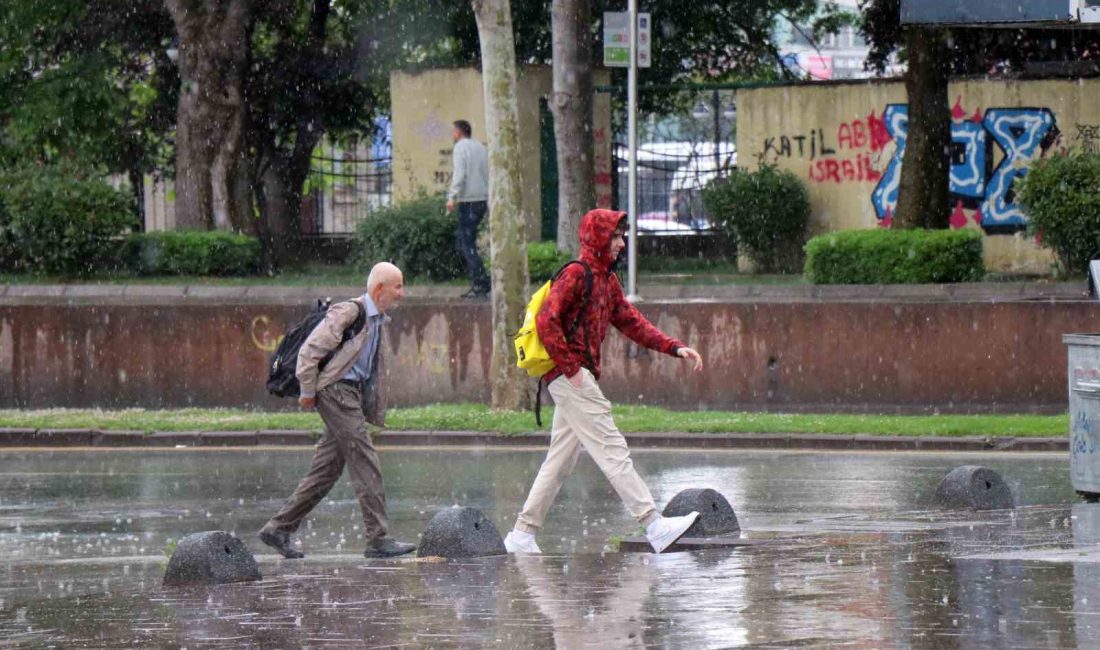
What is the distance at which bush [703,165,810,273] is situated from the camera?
25.4 metres

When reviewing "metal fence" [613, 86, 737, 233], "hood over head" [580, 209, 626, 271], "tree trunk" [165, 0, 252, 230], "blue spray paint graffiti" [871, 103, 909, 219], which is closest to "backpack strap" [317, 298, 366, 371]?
"hood over head" [580, 209, 626, 271]

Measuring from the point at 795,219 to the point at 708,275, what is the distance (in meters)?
1.75

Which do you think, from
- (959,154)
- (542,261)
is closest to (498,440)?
(542,261)

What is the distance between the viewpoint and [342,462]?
1070 centimetres

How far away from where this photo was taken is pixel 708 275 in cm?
2492

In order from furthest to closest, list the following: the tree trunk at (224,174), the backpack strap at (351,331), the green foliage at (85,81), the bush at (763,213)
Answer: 1. the green foliage at (85,81)
2. the tree trunk at (224,174)
3. the bush at (763,213)
4. the backpack strap at (351,331)

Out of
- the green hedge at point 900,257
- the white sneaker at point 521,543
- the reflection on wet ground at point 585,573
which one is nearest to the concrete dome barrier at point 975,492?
the reflection on wet ground at point 585,573

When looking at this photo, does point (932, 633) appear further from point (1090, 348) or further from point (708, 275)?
point (708, 275)

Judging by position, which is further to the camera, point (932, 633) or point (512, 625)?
point (512, 625)

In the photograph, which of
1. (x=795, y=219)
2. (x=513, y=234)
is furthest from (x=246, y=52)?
(x=513, y=234)

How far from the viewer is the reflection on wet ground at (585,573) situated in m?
7.28

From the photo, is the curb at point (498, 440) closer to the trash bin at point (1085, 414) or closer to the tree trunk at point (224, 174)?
the trash bin at point (1085, 414)

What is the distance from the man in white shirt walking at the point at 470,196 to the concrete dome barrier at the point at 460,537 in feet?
37.5

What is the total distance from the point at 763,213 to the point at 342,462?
15.3 meters
